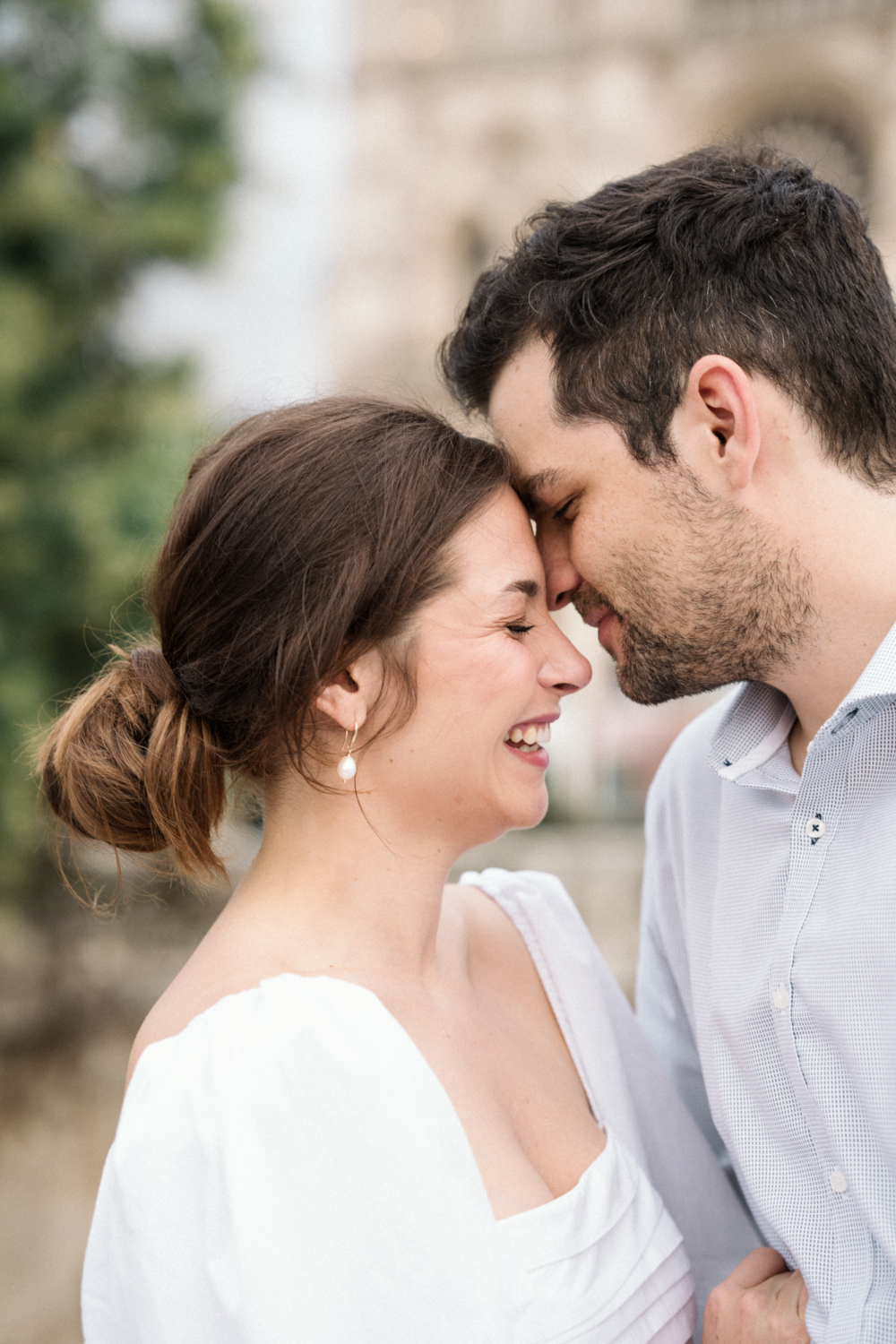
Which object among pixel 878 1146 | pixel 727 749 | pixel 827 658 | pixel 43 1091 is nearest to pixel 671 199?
pixel 827 658

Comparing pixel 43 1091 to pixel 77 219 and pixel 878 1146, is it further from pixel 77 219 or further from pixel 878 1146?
pixel 878 1146

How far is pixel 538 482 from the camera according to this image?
1.96 meters

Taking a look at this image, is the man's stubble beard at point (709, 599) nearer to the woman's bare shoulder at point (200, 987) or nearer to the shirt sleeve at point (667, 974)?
the shirt sleeve at point (667, 974)

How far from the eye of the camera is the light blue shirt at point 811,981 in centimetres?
161

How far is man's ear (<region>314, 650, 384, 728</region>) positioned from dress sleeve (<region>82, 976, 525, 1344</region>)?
0.45 metres

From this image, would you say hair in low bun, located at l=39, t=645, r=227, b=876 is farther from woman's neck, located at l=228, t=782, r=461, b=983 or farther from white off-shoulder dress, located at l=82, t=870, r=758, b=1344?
white off-shoulder dress, located at l=82, t=870, r=758, b=1344

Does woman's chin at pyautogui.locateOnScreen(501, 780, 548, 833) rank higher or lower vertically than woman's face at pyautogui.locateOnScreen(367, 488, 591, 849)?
lower

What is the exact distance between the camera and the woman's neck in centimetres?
176

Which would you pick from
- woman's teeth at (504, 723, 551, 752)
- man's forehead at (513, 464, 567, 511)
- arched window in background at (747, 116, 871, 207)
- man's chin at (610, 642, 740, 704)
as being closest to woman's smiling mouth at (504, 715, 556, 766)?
woman's teeth at (504, 723, 551, 752)

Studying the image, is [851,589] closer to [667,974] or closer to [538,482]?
[538,482]

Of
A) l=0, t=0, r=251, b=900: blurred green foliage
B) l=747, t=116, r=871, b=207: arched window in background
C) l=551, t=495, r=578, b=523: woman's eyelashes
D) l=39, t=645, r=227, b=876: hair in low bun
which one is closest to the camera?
l=39, t=645, r=227, b=876: hair in low bun

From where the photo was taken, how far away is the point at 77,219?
682cm

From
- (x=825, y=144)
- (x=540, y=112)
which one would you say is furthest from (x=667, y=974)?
(x=540, y=112)

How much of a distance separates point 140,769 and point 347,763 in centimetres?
34
